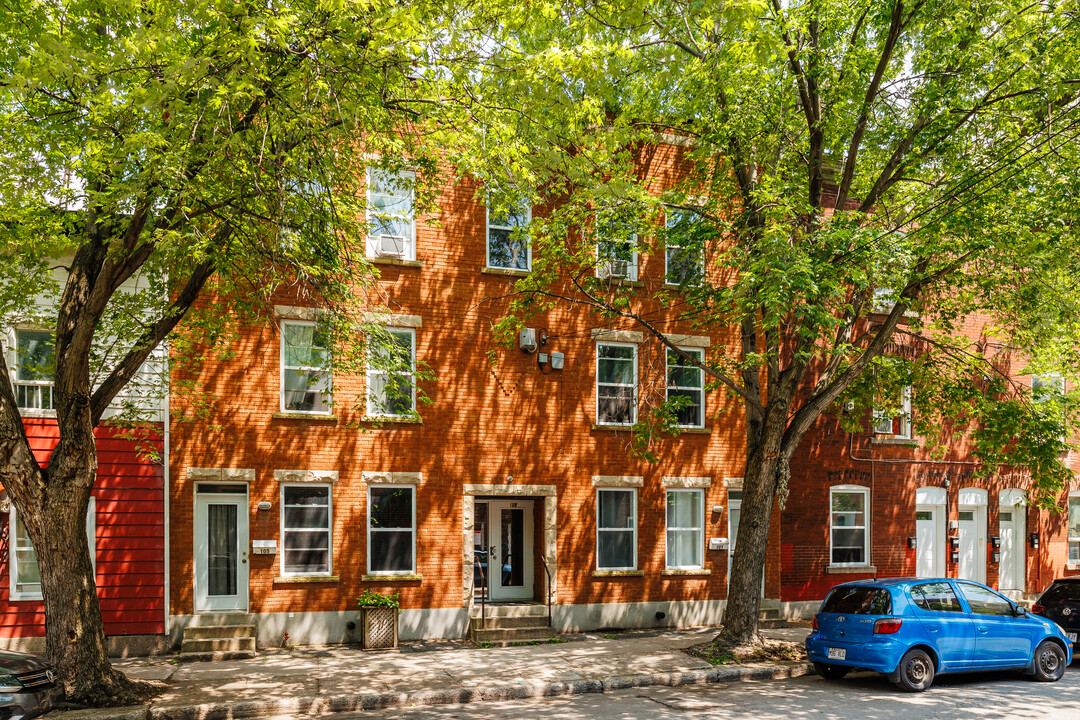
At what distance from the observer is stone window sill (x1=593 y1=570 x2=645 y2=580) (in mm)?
17344

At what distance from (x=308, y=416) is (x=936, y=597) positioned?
10.9 metres

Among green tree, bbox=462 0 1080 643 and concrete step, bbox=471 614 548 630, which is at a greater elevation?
green tree, bbox=462 0 1080 643

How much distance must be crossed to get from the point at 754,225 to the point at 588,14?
4378mm

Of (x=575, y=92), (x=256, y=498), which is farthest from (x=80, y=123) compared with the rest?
(x=256, y=498)

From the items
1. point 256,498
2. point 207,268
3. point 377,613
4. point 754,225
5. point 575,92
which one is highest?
point 575,92

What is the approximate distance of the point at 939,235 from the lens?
42.0ft

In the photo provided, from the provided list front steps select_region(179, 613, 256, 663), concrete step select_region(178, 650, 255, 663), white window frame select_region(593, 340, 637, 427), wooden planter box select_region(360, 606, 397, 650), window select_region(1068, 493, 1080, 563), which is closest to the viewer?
concrete step select_region(178, 650, 255, 663)

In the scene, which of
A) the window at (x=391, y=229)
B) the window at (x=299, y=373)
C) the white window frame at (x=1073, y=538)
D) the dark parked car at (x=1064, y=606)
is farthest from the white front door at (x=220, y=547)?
the white window frame at (x=1073, y=538)

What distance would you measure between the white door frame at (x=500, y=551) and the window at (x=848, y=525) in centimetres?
745

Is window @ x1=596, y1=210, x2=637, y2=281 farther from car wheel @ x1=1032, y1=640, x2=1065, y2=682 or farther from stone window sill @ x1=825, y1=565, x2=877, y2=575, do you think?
stone window sill @ x1=825, y1=565, x2=877, y2=575

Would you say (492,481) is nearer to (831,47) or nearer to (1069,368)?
(831,47)

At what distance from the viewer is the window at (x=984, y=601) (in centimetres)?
1281

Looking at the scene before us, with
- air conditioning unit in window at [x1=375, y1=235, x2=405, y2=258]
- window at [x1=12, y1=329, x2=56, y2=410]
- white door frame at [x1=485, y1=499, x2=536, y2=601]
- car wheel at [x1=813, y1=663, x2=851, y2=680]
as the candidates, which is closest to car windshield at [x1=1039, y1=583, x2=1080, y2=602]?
car wheel at [x1=813, y1=663, x2=851, y2=680]

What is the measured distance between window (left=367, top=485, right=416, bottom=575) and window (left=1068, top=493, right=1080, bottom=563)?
62.4ft
